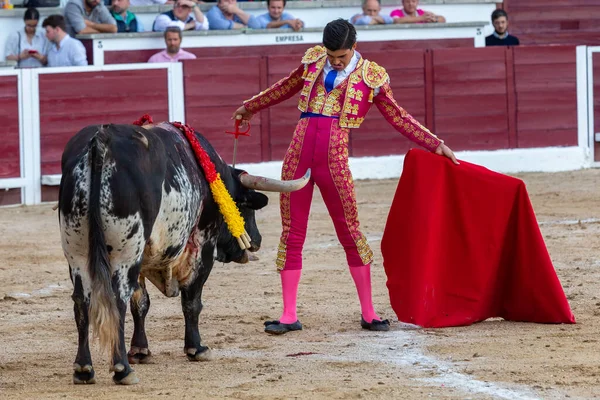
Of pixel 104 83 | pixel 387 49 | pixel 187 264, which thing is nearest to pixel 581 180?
pixel 387 49

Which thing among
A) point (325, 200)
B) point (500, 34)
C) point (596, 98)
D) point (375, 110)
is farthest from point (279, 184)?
point (596, 98)

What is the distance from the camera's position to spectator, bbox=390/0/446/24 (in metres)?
10.5

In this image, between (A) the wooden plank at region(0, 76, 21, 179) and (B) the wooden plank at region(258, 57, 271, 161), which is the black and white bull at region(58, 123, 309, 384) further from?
(B) the wooden plank at region(258, 57, 271, 161)

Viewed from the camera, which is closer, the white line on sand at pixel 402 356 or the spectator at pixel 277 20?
the white line on sand at pixel 402 356

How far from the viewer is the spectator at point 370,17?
10.4 metres

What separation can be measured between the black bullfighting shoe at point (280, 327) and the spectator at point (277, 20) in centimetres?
559

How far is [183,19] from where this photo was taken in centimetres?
979

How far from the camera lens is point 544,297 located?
182 inches

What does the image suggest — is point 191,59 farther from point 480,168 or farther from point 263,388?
point 263,388

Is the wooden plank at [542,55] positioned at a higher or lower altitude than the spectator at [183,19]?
lower

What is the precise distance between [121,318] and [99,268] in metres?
0.18

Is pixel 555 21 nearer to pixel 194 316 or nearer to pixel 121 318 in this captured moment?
pixel 194 316

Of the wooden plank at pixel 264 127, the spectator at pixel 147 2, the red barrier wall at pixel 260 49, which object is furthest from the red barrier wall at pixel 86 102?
the spectator at pixel 147 2

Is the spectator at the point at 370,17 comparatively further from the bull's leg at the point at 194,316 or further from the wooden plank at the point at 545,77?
the bull's leg at the point at 194,316
